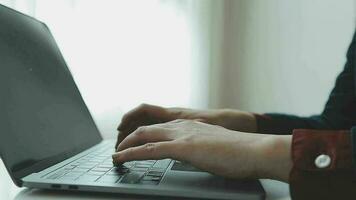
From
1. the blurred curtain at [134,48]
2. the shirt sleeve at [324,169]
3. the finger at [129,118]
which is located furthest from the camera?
the blurred curtain at [134,48]

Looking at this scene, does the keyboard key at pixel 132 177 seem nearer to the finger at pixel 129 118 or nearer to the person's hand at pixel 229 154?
the person's hand at pixel 229 154

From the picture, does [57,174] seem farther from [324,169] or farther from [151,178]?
[324,169]

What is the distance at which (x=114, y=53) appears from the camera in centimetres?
166

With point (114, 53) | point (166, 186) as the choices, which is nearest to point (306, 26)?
point (114, 53)

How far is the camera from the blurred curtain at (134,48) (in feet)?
5.37

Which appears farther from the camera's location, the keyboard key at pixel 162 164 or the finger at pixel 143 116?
the finger at pixel 143 116

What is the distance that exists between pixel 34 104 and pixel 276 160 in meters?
0.39

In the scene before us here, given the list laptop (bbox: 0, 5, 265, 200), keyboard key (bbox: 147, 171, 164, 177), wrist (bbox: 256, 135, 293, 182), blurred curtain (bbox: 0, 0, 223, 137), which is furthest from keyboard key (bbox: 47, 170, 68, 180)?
blurred curtain (bbox: 0, 0, 223, 137)

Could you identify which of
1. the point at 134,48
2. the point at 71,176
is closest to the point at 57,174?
the point at 71,176

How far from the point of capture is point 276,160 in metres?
0.42

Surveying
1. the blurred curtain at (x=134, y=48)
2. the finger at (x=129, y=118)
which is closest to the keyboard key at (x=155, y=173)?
the finger at (x=129, y=118)

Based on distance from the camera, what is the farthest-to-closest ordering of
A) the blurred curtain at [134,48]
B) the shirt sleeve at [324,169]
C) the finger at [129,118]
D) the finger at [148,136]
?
the blurred curtain at [134,48] < the finger at [129,118] < the finger at [148,136] < the shirt sleeve at [324,169]

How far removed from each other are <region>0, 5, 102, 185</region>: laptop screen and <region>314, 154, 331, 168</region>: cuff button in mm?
318

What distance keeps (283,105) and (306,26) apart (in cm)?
33
